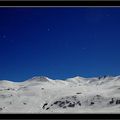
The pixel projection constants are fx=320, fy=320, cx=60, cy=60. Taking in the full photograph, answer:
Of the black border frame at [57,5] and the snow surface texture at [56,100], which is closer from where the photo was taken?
the black border frame at [57,5]

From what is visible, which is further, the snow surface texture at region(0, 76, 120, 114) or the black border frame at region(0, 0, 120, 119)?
the snow surface texture at region(0, 76, 120, 114)

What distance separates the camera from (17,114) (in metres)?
2.95

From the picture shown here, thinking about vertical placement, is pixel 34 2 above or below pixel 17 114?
above

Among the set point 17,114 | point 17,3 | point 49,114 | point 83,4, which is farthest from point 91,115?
point 17,3

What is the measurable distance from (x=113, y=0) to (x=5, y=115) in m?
1.45

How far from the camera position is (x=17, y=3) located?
3.00 meters

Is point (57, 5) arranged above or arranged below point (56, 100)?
above

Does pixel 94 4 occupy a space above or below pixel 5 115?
above

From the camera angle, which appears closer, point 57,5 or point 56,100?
point 57,5

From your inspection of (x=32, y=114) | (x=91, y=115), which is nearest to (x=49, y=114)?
(x=32, y=114)

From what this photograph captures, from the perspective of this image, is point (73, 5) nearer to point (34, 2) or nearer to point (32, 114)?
point (34, 2)

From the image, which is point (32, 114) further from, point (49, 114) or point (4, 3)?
point (4, 3)

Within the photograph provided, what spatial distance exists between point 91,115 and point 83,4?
1025 mm

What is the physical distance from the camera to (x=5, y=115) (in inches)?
116
